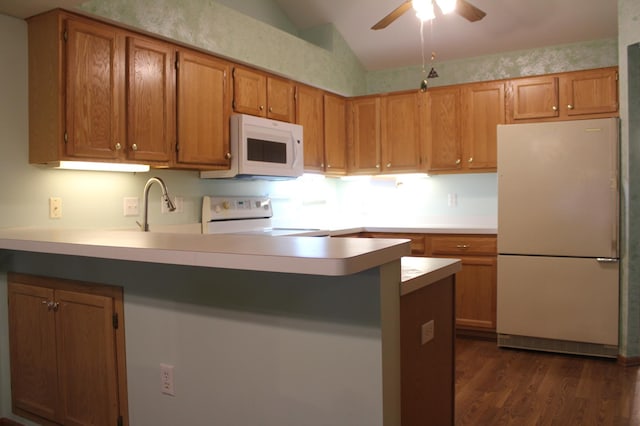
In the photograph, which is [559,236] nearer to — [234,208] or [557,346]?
[557,346]

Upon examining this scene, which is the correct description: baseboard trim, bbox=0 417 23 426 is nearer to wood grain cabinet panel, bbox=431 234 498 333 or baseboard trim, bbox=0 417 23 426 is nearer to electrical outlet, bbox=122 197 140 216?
electrical outlet, bbox=122 197 140 216

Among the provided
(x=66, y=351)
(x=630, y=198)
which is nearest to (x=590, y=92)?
(x=630, y=198)

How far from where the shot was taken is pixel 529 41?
4.41 meters

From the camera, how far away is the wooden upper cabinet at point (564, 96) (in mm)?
3963

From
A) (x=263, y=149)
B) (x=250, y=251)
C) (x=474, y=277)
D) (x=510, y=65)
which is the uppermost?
(x=510, y=65)

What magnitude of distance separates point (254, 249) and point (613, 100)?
362cm

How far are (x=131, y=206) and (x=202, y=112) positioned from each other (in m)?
0.75

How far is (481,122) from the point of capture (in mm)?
4383

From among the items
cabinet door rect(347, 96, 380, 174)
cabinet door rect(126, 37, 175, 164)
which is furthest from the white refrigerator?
cabinet door rect(126, 37, 175, 164)

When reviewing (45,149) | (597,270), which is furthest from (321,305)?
(597,270)

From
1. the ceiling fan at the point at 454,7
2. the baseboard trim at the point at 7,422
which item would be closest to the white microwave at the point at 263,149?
the ceiling fan at the point at 454,7

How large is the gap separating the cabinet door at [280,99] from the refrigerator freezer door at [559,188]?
1.64 metres

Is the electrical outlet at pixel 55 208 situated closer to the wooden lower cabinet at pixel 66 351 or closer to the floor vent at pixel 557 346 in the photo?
the wooden lower cabinet at pixel 66 351

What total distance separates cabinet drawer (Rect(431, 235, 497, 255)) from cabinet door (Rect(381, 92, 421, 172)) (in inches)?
30.8
